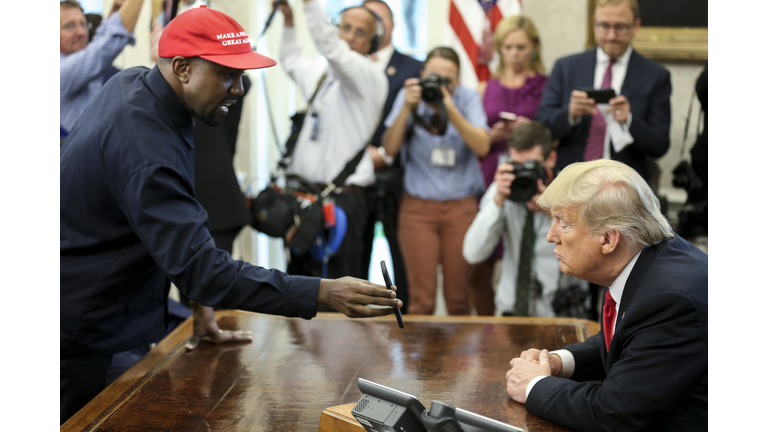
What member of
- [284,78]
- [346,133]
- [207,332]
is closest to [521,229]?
[346,133]

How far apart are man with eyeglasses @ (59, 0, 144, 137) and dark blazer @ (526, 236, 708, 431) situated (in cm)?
245

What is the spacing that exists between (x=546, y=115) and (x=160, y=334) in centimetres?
226

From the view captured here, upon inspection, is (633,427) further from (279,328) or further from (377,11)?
(377,11)

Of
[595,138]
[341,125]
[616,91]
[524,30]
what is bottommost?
[595,138]

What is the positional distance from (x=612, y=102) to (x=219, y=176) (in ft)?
6.08

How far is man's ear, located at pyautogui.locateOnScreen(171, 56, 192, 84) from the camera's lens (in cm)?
200

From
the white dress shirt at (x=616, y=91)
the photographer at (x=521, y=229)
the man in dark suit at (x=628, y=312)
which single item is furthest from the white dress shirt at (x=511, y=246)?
the man in dark suit at (x=628, y=312)

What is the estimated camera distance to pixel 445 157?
3.96m

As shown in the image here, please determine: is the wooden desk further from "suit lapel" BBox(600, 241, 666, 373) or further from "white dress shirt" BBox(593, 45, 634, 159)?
"white dress shirt" BBox(593, 45, 634, 159)

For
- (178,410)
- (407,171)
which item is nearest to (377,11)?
(407,171)

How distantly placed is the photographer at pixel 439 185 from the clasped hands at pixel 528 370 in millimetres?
1953

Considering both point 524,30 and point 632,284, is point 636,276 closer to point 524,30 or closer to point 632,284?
point 632,284

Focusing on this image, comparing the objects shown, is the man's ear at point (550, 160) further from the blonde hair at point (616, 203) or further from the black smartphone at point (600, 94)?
the blonde hair at point (616, 203)

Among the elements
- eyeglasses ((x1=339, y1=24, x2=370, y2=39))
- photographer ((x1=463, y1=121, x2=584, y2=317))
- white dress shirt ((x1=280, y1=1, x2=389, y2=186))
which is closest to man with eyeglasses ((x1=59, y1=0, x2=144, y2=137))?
white dress shirt ((x1=280, y1=1, x2=389, y2=186))
